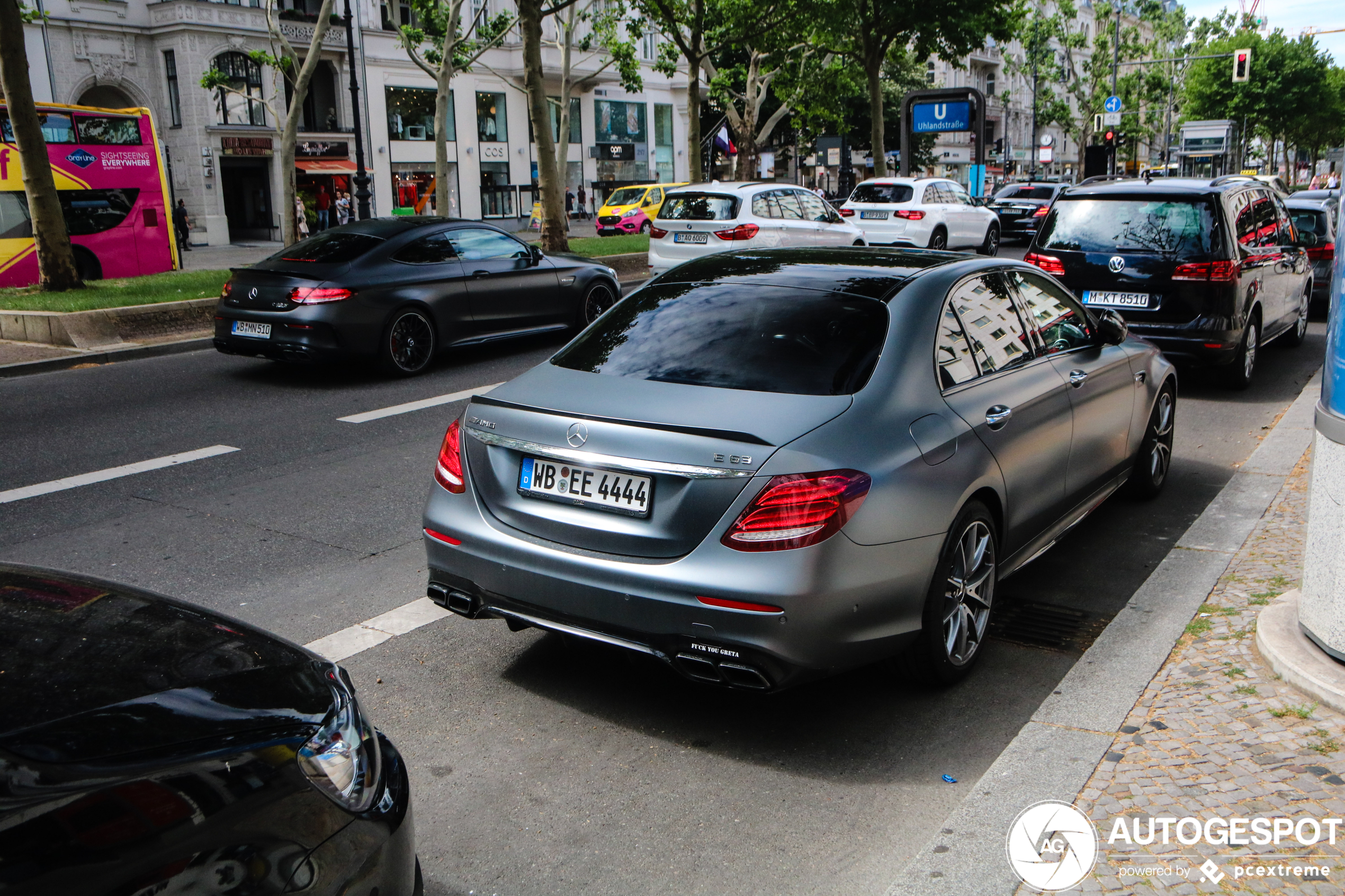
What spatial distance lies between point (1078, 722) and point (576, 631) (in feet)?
5.37

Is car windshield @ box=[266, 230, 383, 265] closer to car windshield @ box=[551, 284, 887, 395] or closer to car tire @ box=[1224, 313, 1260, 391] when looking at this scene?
car windshield @ box=[551, 284, 887, 395]

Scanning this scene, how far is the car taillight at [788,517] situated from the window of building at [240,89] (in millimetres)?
41189

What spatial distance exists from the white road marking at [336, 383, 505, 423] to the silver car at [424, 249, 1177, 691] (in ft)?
15.2

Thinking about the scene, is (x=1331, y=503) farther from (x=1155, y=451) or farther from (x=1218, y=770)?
(x=1155, y=451)

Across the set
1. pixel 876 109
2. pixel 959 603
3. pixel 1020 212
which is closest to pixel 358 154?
pixel 876 109

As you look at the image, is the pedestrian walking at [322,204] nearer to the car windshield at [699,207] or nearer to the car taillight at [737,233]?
the car windshield at [699,207]

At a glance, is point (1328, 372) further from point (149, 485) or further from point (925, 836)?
point (149, 485)

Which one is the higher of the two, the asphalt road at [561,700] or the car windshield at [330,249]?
the car windshield at [330,249]

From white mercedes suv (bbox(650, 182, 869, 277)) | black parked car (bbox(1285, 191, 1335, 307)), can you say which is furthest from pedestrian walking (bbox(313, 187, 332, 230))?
black parked car (bbox(1285, 191, 1335, 307))

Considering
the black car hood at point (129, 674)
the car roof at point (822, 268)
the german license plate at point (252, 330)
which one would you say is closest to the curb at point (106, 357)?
the german license plate at point (252, 330)

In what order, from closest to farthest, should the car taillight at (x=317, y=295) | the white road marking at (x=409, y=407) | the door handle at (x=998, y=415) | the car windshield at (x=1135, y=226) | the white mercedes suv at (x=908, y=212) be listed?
the door handle at (x=998, y=415) → the white road marking at (x=409, y=407) → the car windshield at (x=1135, y=226) → the car taillight at (x=317, y=295) → the white mercedes suv at (x=908, y=212)

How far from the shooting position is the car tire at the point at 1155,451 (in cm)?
642

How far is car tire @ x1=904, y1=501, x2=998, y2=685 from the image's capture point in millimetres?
3953

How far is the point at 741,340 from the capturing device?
14.1 ft
